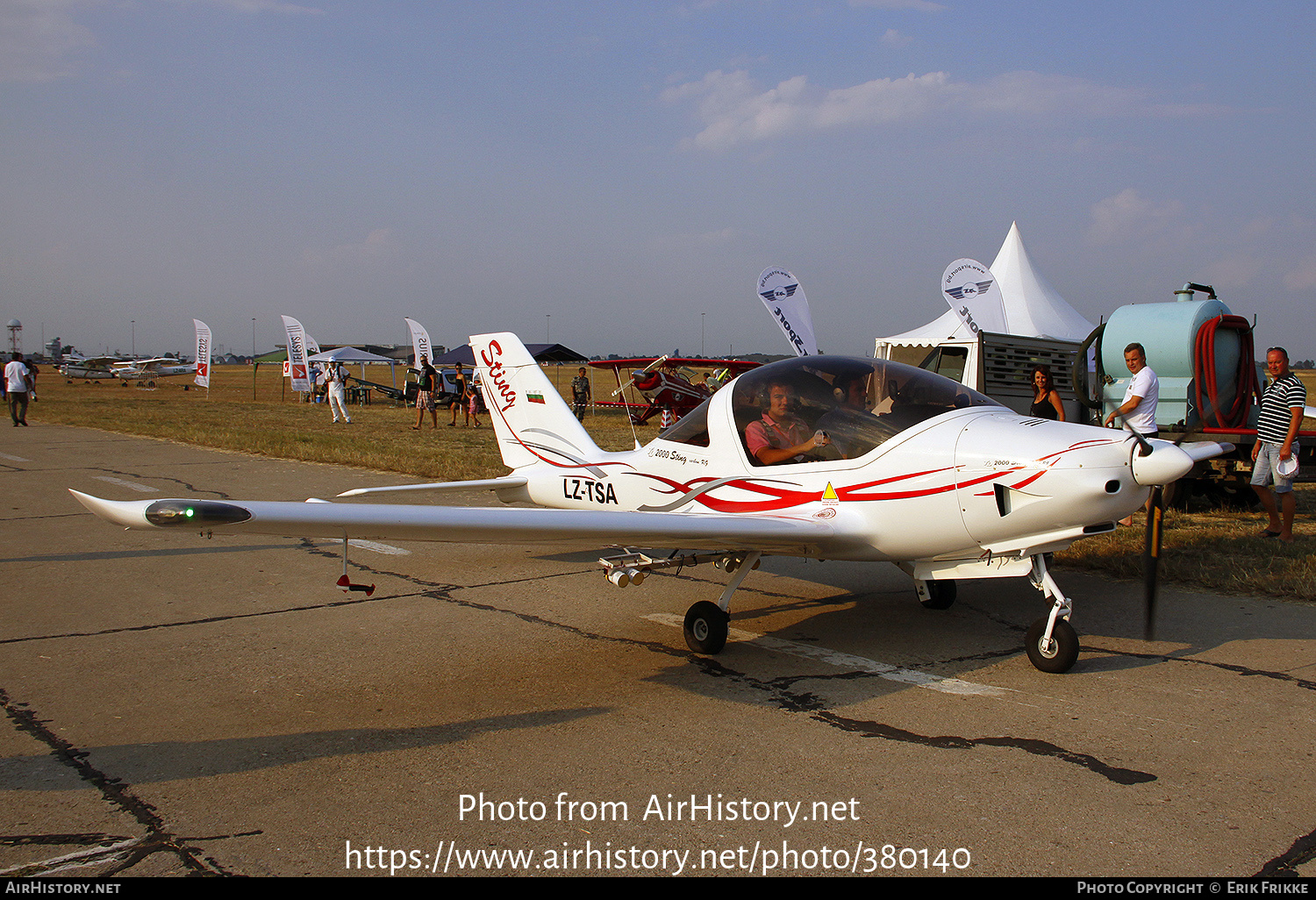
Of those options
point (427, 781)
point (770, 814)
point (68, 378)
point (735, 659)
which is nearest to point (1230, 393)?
point (735, 659)

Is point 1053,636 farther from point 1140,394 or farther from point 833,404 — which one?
point 1140,394

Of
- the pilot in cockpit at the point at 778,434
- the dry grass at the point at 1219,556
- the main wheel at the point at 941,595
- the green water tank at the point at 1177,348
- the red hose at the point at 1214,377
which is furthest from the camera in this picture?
the green water tank at the point at 1177,348

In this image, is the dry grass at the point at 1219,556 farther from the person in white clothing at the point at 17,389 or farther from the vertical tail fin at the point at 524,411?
the person in white clothing at the point at 17,389

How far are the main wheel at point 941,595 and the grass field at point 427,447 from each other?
1.88 meters

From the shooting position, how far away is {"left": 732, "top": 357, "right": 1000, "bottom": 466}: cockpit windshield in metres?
4.93

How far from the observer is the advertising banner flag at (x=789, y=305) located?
23.0 meters

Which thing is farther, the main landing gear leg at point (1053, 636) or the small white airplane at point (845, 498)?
the main landing gear leg at point (1053, 636)

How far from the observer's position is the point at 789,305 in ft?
76.6

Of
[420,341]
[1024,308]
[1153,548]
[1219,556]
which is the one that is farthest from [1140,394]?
[420,341]

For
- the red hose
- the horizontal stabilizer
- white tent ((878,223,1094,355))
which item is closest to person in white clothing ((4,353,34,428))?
the horizontal stabilizer

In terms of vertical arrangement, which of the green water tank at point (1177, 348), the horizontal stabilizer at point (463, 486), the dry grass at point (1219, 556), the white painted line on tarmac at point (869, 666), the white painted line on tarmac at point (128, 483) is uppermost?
the green water tank at point (1177, 348)

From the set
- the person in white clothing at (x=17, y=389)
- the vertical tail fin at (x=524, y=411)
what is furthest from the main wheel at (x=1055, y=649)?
the person in white clothing at (x=17, y=389)

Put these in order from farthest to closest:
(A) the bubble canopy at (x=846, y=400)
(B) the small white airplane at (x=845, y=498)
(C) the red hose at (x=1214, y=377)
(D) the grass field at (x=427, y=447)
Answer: (C) the red hose at (x=1214, y=377) → (D) the grass field at (x=427, y=447) → (A) the bubble canopy at (x=846, y=400) → (B) the small white airplane at (x=845, y=498)

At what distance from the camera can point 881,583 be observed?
6.86 m
